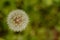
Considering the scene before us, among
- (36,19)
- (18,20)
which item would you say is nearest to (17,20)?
(18,20)

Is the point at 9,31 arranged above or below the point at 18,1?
below

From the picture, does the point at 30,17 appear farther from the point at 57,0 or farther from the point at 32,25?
the point at 57,0

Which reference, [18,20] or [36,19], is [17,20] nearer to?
[18,20]

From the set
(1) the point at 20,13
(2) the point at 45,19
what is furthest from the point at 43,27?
(1) the point at 20,13
